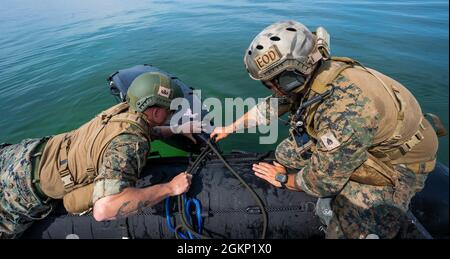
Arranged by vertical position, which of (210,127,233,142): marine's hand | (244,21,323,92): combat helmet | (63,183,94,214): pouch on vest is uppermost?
(244,21,323,92): combat helmet

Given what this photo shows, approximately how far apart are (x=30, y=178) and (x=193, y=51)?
21.1ft

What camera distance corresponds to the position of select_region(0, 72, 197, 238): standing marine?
2.22 meters

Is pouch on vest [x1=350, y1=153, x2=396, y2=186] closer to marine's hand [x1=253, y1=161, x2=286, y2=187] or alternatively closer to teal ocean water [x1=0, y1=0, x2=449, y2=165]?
marine's hand [x1=253, y1=161, x2=286, y2=187]

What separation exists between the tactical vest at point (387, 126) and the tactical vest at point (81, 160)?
1.45 metres

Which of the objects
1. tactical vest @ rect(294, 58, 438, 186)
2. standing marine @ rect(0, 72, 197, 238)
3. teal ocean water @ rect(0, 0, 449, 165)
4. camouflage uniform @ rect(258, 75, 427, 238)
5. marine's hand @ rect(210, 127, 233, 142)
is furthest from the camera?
teal ocean water @ rect(0, 0, 449, 165)

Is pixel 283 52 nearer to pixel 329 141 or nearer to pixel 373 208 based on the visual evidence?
pixel 329 141

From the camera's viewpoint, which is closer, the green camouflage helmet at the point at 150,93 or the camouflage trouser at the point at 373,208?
the camouflage trouser at the point at 373,208

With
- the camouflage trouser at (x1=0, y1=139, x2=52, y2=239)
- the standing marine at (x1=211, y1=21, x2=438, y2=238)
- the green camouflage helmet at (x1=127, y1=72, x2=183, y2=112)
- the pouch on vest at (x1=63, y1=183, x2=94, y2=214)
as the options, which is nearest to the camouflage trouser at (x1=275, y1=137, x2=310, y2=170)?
the standing marine at (x1=211, y1=21, x2=438, y2=238)

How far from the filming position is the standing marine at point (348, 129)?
72.1 inches

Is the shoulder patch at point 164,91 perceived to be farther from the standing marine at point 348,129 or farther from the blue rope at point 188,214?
the blue rope at point 188,214

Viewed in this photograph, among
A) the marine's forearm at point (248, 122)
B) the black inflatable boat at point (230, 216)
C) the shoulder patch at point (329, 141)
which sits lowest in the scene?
the black inflatable boat at point (230, 216)

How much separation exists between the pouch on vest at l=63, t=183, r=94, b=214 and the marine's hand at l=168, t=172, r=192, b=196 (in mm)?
656

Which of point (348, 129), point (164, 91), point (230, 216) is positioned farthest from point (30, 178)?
point (348, 129)

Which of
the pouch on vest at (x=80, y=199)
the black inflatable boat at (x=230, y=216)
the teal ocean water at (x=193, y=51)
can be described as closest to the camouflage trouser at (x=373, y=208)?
the black inflatable boat at (x=230, y=216)
